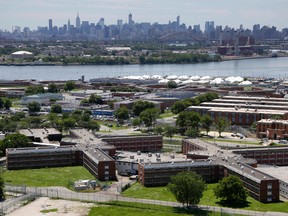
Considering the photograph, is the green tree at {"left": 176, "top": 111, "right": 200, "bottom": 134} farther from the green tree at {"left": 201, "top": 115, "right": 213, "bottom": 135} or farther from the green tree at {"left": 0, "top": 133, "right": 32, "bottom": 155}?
the green tree at {"left": 0, "top": 133, "right": 32, "bottom": 155}

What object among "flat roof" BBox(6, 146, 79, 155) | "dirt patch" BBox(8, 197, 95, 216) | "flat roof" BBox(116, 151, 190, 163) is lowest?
"dirt patch" BBox(8, 197, 95, 216)

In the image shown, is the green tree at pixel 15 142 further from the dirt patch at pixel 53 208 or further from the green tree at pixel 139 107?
the green tree at pixel 139 107

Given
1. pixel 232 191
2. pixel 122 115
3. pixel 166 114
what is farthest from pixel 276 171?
pixel 166 114

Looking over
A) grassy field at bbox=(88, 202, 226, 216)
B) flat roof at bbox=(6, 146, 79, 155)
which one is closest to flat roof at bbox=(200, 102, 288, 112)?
flat roof at bbox=(6, 146, 79, 155)

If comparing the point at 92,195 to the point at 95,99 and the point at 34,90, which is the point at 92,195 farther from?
the point at 34,90

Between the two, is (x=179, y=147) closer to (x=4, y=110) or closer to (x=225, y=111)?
(x=225, y=111)
